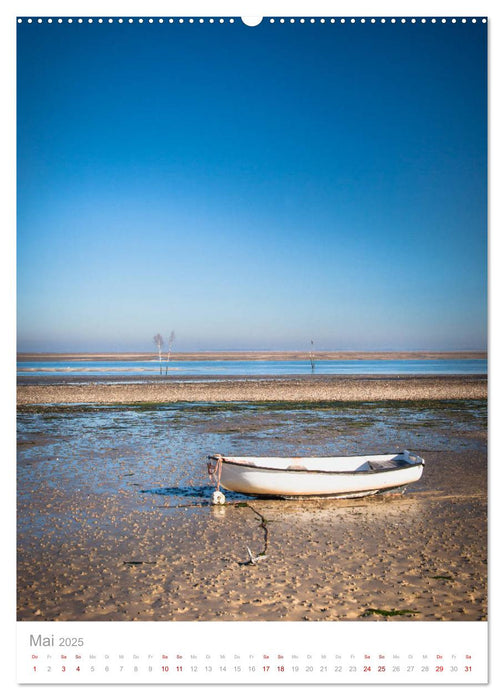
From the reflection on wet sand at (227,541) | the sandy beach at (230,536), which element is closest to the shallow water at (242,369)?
the sandy beach at (230,536)

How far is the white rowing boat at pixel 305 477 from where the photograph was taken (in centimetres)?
941

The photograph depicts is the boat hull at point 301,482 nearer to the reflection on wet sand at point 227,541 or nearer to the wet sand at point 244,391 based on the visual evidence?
the reflection on wet sand at point 227,541

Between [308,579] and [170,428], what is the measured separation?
40.5ft

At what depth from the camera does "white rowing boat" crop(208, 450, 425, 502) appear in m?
9.41

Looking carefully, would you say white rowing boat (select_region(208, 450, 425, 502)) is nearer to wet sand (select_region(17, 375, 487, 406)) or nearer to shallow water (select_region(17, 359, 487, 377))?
wet sand (select_region(17, 375, 487, 406))

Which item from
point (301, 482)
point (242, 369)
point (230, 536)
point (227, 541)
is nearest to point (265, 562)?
point (227, 541)

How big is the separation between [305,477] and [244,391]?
22.2 meters

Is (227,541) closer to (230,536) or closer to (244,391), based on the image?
(230,536)

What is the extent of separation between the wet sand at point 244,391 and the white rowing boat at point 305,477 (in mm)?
16801

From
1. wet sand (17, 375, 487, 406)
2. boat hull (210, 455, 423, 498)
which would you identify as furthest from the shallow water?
boat hull (210, 455, 423, 498)

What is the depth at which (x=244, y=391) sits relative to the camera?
3159 centimetres
